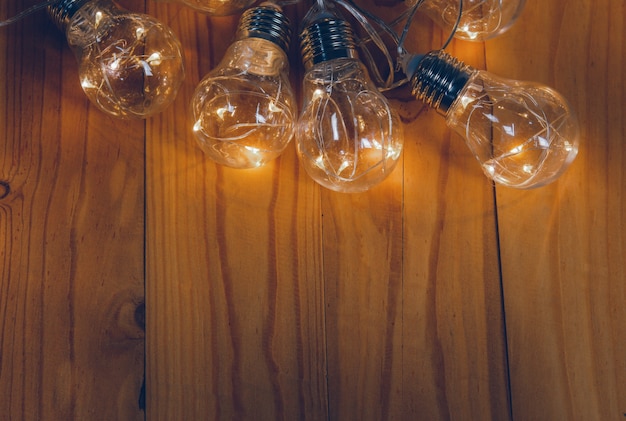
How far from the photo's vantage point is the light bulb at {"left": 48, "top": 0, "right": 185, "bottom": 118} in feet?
1.93

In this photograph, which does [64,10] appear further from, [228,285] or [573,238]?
[573,238]

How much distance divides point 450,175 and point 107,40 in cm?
37

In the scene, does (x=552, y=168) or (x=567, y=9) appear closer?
(x=552, y=168)

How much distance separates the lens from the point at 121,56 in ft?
1.93

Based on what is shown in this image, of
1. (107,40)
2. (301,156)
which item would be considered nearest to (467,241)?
(301,156)

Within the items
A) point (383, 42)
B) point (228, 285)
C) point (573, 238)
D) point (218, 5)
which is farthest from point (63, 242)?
point (573, 238)

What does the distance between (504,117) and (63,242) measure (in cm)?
45

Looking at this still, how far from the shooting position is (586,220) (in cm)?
65

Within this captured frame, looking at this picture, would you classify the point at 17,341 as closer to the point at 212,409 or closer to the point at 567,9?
the point at 212,409

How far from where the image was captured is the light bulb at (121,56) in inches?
23.1

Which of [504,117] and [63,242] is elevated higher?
[504,117]

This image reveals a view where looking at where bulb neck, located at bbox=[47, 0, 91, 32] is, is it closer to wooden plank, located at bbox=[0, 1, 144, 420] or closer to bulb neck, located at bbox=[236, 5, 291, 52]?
wooden plank, located at bbox=[0, 1, 144, 420]

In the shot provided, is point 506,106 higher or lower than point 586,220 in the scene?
higher

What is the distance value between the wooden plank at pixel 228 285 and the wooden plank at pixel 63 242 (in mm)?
23
